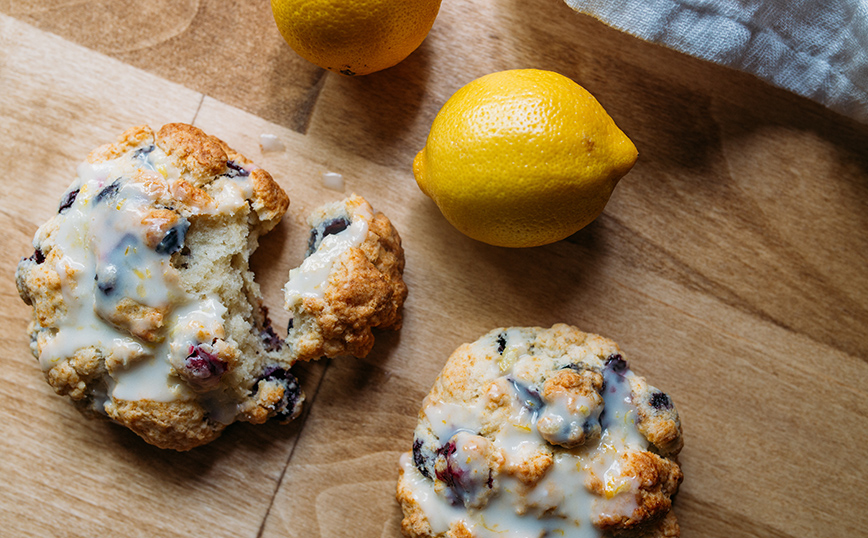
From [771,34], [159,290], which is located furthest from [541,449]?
[771,34]

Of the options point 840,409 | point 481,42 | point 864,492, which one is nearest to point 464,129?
point 481,42

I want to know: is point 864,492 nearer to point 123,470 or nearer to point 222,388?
point 222,388

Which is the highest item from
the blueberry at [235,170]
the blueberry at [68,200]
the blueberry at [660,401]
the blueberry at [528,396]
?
the blueberry at [235,170]

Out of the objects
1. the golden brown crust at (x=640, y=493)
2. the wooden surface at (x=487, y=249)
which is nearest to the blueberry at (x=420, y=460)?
the wooden surface at (x=487, y=249)

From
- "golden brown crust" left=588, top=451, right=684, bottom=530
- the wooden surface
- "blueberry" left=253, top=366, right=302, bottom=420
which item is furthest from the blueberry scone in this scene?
"blueberry" left=253, top=366, right=302, bottom=420

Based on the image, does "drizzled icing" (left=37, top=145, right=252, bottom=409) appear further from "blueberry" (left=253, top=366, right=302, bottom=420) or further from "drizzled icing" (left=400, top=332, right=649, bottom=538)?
"drizzled icing" (left=400, top=332, right=649, bottom=538)

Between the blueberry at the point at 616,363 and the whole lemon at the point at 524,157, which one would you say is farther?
the blueberry at the point at 616,363

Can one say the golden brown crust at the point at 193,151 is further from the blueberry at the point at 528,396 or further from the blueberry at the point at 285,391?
the blueberry at the point at 528,396
